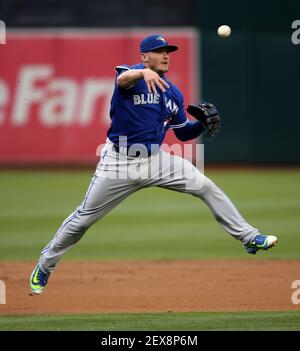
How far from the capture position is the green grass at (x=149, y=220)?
10.3 meters

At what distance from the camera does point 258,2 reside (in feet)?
60.3

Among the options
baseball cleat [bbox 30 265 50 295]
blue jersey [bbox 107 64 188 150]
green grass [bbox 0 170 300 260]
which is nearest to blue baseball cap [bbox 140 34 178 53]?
blue jersey [bbox 107 64 188 150]

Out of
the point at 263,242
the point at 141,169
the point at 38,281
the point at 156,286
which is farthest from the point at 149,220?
the point at 263,242

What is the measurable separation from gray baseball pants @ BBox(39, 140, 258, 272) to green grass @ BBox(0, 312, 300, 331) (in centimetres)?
61

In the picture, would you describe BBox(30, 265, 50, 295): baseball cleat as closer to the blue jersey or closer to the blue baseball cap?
the blue jersey

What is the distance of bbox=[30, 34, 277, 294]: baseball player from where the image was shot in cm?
672

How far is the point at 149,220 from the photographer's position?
12.4 m

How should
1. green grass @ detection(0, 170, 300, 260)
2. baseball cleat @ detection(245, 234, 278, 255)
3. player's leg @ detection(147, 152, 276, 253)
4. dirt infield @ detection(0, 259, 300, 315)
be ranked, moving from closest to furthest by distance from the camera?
baseball cleat @ detection(245, 234, 278, 255), player's leg @ detection(147, 152, 276, 253), dirt infield @ detection(0, 259, 300, 315), green grass @ detection(0, 170, 300, 260)

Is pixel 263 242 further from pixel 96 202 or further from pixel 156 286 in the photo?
pixel 156 286

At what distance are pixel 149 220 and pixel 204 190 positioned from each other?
5718 mm

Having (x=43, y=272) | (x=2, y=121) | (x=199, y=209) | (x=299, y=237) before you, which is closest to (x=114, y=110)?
(x=43, y=272)

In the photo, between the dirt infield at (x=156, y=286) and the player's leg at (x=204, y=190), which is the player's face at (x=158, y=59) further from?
the dirt infield at (x=156, y=286)

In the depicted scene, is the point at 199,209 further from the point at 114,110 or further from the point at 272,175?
the point at 114,110

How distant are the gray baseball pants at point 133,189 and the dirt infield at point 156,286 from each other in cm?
62
